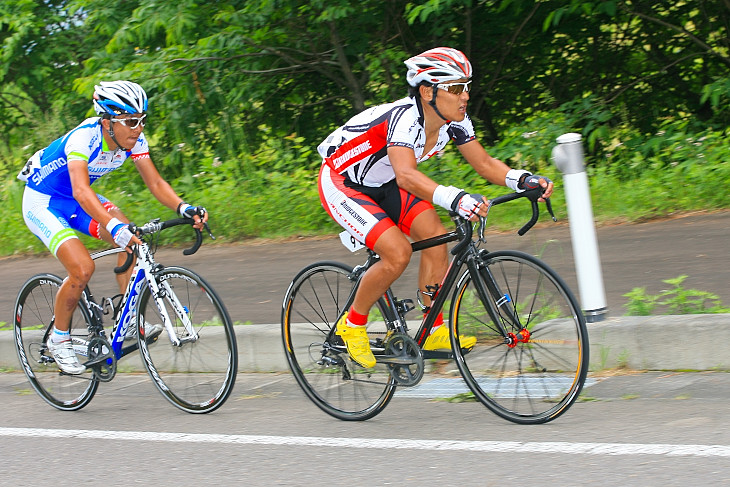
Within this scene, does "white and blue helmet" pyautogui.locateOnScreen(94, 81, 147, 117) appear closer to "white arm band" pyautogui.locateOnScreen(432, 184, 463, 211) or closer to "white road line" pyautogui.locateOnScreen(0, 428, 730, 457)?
"white road line" pyautogui.locateOnScreen(0, 428, 730, 457)

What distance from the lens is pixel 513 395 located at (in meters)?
4.73

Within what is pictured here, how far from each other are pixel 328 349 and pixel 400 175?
1224 millimetres

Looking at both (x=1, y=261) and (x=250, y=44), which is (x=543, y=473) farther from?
(x=1, y=261)

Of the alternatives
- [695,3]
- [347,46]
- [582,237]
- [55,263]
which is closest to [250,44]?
[347,46]

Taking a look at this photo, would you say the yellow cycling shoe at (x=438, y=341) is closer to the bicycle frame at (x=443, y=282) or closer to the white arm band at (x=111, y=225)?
the bicycle frame at (x=443, y=282)

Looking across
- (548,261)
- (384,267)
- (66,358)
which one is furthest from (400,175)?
(548,261)

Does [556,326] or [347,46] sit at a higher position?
[347,46]

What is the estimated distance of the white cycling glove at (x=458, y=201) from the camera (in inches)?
172

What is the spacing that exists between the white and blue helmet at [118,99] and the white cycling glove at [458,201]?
6.93 feet

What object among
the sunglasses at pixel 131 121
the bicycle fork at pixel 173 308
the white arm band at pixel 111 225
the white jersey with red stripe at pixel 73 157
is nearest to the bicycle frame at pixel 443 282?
the bicycle fork at pixel 173 308

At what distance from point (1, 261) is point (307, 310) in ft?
27.7

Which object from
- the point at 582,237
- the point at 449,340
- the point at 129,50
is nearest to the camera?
the point at 449,340

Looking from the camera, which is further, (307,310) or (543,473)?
(307,310)

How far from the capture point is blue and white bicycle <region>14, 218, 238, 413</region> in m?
5.43
